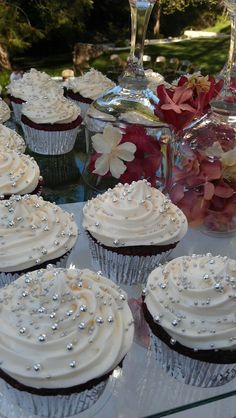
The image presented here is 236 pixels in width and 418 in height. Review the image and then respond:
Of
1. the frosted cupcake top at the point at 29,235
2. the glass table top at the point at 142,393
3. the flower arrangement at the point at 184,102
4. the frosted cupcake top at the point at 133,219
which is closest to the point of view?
the glass table top at the point at 142,393

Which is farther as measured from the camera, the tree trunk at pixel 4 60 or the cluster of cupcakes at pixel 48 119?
the tree trunk at pixel 4 60

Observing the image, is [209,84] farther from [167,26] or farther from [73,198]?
[167,26]

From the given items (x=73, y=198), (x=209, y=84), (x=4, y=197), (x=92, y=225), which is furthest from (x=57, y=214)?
(x=209, y=84)

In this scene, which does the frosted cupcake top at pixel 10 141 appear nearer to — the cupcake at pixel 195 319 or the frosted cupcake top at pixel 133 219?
the frosted cupcake top at pixel 133 219

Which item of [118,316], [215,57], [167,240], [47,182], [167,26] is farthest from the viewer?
[167,26]

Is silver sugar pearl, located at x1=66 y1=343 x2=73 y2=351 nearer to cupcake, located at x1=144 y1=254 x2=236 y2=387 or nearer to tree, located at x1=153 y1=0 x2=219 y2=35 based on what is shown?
cupcake, located at x1=144 y1=254 x2=236 y2=387

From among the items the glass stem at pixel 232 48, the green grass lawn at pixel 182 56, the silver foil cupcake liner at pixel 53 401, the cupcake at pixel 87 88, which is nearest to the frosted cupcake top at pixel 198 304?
the silver foil cupcake liner at pixel 53 401
